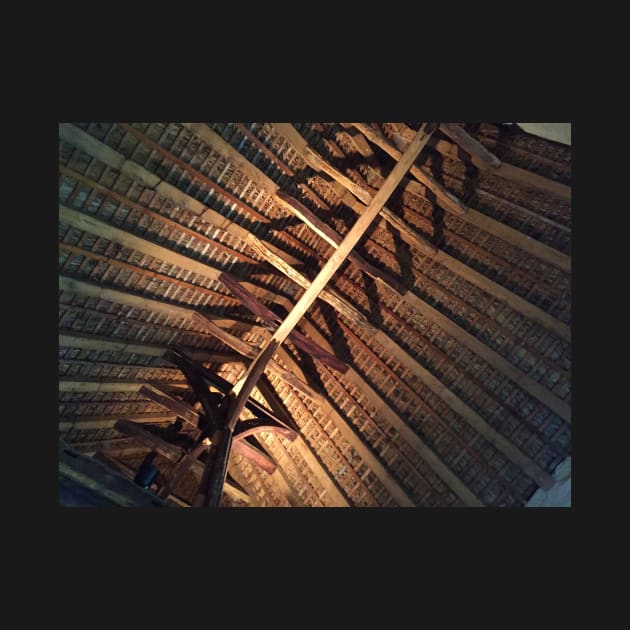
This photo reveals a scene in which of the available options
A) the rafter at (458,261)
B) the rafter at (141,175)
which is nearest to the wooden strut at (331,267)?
the rafter at (458,261)

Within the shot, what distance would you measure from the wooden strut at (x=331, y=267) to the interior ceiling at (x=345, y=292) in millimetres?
106

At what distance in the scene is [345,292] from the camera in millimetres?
5086

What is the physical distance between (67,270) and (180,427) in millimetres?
2553

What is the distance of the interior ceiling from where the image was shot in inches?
147

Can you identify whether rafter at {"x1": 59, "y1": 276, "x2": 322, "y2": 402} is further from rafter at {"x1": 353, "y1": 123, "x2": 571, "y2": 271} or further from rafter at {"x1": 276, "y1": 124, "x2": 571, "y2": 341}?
rafter at {"x1": 353, "y1": 123, "x2": 571, "y2": 271}

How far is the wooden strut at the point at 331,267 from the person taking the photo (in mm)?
4164

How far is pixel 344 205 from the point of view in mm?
4781

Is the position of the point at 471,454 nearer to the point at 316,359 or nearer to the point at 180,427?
the point at 316,359

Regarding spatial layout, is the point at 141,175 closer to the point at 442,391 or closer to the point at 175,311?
the point at 175,311

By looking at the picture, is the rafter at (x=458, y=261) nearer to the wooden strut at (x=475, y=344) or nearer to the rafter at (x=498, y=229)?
the rafter at (x=498, y=229)

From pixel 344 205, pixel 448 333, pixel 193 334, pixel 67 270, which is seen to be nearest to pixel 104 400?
pixel 193 334

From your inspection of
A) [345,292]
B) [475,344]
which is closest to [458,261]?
[475,344]

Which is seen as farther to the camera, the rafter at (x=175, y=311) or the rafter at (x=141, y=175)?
the rafter at (x=175, y=311)

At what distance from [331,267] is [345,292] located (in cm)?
56
